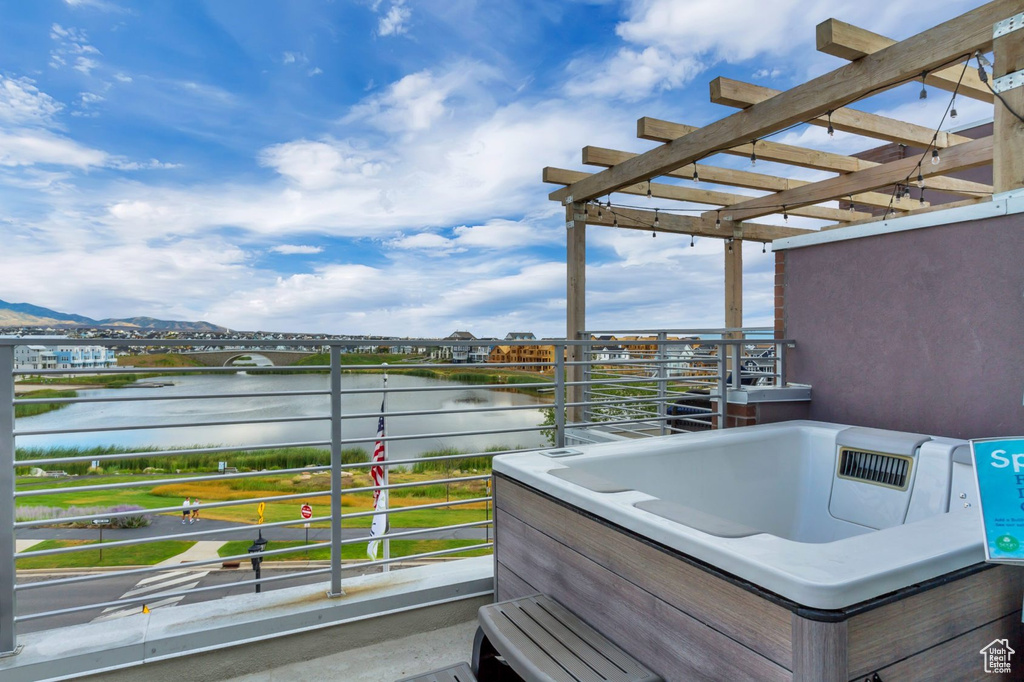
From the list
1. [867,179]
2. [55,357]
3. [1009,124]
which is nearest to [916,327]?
[1009,124]

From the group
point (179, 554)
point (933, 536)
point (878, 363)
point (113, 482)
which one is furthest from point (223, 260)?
point (179, 554)

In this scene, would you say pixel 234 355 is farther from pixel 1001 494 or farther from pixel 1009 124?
pixel 1009 124

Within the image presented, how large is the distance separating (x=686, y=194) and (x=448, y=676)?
5678mm

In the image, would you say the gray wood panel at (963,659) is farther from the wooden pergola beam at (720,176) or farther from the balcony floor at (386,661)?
the wooden pergola beam at (720,176)

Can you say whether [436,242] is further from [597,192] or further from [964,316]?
[964,316]

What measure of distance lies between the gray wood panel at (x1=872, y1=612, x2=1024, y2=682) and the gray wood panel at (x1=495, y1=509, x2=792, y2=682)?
0.21m

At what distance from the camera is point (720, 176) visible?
17.7 ft

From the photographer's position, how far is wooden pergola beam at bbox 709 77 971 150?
374cm

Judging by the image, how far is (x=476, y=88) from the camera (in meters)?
6.95

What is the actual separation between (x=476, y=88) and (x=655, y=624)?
6.95 meters

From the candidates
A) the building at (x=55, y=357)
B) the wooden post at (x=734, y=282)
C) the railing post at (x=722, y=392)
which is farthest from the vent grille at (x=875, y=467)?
the wooden post at (x=734, y=282)

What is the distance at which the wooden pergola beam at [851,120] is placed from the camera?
12.3ft

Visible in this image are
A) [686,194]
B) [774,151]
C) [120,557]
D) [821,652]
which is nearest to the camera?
[821,652]

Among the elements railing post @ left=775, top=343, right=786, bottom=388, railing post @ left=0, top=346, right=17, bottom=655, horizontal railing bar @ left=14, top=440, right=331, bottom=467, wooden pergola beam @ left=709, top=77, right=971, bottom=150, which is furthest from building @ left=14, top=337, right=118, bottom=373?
wooden pergola beam @ left=709, top=77, right=971, bottom=150
